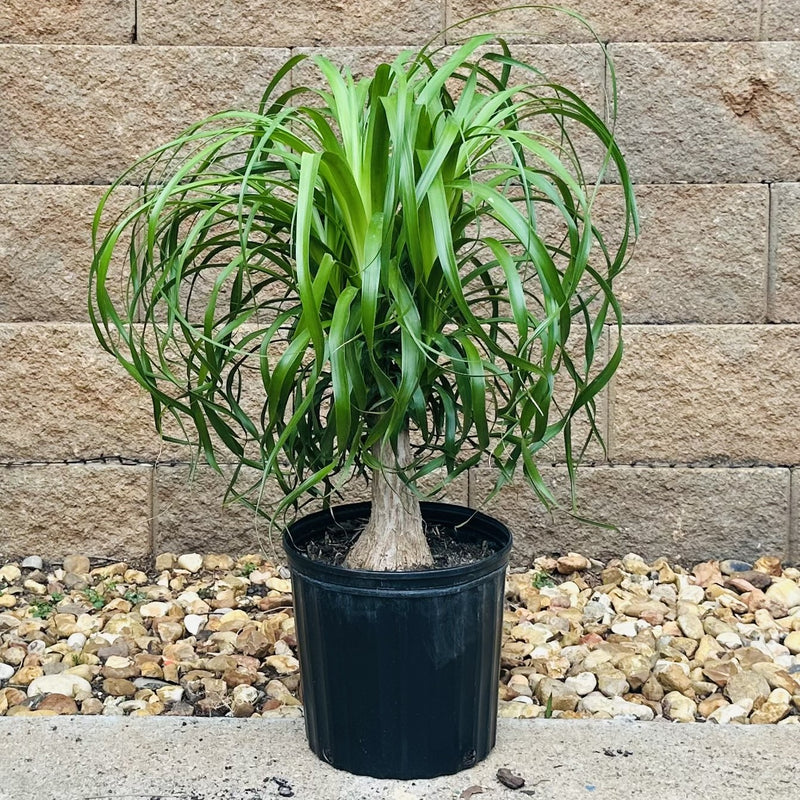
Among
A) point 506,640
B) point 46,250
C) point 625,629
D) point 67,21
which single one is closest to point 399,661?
point 506,640

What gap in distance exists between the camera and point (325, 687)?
6.25 ft

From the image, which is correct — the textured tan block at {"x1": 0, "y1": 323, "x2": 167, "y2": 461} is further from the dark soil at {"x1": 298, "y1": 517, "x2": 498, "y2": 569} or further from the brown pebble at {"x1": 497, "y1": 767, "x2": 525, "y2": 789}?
the brown pebble at {"x1": 497, "y1": 767, "x2": 525, "y2": 789}

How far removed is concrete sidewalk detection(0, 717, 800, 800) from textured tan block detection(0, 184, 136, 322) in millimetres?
1248

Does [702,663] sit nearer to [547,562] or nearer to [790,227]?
[547,562]

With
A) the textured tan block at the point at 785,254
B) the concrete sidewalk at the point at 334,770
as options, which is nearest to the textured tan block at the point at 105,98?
the textured tan block at the point at 785,254

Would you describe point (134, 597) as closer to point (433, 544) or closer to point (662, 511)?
point (433, 544)

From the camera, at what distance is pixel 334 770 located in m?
1.92

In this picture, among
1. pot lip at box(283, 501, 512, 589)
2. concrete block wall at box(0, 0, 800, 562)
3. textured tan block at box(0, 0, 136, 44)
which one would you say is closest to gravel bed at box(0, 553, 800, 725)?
concrete block wall at box(0, 0, 800, 562)

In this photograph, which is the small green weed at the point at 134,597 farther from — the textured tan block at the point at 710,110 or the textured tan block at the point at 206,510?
the textured tan block at the point at 710,110

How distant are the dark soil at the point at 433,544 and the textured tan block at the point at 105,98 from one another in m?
1.34

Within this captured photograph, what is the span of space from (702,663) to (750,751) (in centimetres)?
49

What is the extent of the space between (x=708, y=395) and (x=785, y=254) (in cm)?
44

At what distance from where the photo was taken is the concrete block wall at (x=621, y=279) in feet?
9.27

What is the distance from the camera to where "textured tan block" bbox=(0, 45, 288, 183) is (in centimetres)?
282
